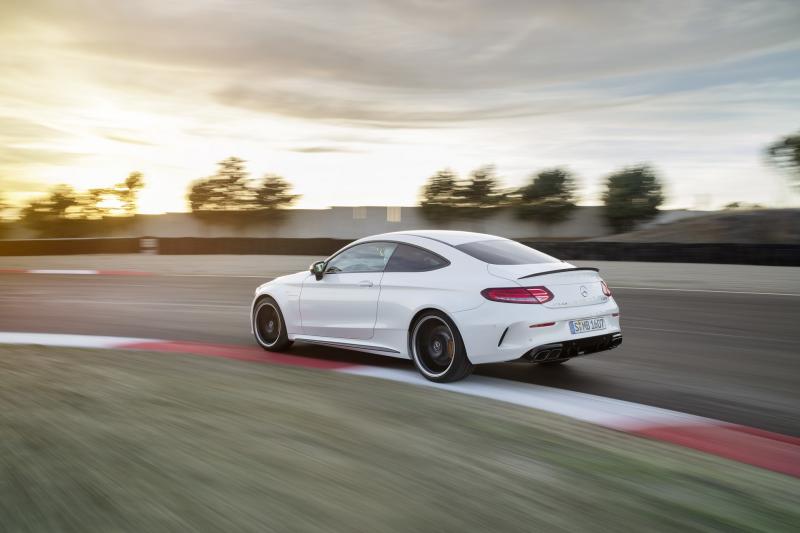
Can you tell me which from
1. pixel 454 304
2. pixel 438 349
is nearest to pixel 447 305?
pixel 454 304

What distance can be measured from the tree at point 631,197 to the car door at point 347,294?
47.6 metres

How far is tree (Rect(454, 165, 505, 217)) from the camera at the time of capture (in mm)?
56309

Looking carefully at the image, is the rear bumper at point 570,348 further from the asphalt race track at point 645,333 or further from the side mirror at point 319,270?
the side mirror at point 319,270

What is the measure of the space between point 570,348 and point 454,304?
41.5 inches

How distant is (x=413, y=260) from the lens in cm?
718

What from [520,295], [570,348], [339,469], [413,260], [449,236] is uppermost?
[449,236]

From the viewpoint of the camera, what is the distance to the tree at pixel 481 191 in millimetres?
56309

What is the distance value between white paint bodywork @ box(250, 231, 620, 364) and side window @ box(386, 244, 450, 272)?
0.19 ft

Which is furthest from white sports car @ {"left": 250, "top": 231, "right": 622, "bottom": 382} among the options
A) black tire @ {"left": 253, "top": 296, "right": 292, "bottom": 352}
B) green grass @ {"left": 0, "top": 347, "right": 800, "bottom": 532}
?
green grass @ {"left": 0, "top": 347, "right": 800, "bottom": 532}

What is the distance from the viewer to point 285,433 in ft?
15.7

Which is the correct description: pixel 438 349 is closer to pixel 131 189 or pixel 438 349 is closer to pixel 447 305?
pixel 447 305

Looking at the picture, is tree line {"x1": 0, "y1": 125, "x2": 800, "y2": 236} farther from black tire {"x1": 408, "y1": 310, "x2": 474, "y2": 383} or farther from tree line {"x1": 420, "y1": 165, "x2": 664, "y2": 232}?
black tire {"x1": 408, "y1": 310, "x2": 474, "y2": 383}

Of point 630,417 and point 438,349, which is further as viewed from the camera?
point 438,349

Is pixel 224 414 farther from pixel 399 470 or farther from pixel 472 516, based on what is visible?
pixel 472 516
